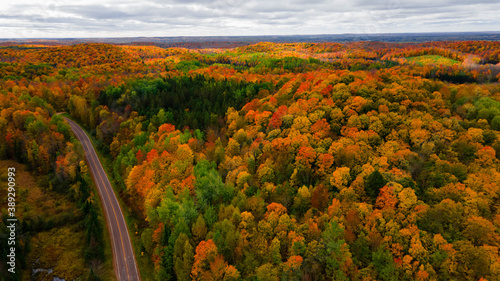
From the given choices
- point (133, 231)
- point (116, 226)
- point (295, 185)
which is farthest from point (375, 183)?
point (116, 226)

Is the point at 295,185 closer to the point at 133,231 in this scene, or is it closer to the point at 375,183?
the point at 375,183

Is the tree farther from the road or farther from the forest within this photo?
the road

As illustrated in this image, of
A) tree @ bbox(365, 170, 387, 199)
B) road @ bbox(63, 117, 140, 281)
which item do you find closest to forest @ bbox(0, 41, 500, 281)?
tree @ bbox(365, 170, 387, 199)

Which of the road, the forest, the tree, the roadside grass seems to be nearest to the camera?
the forest

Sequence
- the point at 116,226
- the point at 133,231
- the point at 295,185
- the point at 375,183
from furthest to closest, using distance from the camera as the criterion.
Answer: the point at 116,226, the point at 133,231, the point at 295,185, the point at 375,183

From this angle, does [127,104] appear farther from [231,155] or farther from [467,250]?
[467,250]
